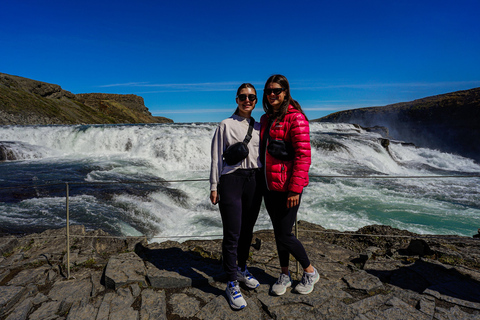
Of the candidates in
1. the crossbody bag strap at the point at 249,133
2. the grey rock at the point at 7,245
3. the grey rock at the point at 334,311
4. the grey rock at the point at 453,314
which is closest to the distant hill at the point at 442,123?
the grey rock at the point at 453,314

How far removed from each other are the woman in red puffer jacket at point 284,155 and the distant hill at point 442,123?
4026 centimetres

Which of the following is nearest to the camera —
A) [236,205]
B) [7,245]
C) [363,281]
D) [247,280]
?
[236,205]

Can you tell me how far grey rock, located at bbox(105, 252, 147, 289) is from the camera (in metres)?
2.86

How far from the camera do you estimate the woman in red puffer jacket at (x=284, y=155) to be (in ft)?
7.57

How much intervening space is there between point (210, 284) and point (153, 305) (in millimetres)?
622

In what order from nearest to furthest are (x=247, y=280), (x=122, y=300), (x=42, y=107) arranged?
(x=122, y=300) → (x=247, y=280) → (x=42, y=107)

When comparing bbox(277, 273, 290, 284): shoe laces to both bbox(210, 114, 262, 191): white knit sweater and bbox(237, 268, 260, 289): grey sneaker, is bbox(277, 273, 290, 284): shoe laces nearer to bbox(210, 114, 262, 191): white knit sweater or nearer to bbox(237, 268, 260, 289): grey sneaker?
bbox(237, 268, 260, 289): grey sneaker

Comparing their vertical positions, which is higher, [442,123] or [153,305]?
[442,123]

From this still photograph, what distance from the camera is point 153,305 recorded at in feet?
8.43

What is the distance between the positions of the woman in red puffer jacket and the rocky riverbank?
1.85ft

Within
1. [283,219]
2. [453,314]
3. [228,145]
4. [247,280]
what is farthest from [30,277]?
[453,314]

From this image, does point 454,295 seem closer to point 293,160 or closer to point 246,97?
point 293,160

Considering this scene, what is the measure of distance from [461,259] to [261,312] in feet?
9.79

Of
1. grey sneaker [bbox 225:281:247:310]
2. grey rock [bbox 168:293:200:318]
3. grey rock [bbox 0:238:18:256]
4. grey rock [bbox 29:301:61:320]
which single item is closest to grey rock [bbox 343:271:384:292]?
grey sneaker [bbox 225:281:247:310]
